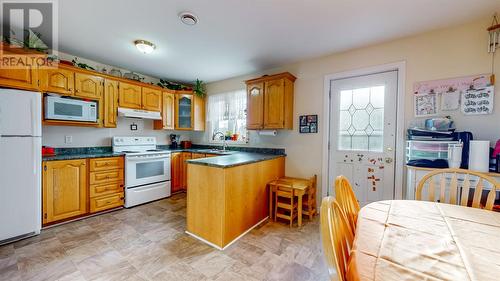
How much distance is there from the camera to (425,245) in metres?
0.83

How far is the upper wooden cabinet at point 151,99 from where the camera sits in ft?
11.5

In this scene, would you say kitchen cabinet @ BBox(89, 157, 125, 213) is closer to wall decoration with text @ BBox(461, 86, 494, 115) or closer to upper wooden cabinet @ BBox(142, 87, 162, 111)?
upper wooden cabinet @ BBox(142, 87, 162, 111)

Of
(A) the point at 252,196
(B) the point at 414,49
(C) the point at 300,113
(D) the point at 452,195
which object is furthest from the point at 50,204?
(B) the point at 414,49

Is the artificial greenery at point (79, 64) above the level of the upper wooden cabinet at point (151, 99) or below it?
above

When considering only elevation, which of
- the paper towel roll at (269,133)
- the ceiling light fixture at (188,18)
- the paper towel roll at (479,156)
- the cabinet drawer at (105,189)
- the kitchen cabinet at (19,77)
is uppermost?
the ceiling light fixture at (188,18)

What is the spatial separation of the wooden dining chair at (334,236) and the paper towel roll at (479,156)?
1719 mm

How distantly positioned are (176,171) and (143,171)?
0.69 m

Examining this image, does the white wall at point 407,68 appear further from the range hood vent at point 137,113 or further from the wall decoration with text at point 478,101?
the range hood vent at point 137,113

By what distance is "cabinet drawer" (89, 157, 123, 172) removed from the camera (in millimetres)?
Answer: 2736

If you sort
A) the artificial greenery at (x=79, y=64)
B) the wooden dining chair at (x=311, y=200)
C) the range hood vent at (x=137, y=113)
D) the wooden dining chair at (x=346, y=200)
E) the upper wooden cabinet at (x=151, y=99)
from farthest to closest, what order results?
the upper wooden cabinet at (x=151, y=99), the range hood vent at (x=137, y=113), the artificial greenery at (x=79, y=64), the wooden dining chair at (x=311, y=200), the wooden dining chair at (x=346, y=200)

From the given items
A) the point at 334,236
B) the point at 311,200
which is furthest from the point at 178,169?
the point at 334,236

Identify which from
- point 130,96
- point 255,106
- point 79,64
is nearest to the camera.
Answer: point 79,64

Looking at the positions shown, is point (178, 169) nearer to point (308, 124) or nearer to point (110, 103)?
point (110, 103)

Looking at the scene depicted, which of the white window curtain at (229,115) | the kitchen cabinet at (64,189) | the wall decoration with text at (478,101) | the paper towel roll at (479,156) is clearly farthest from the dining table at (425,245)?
the kitchen cabinet at (64,189)
